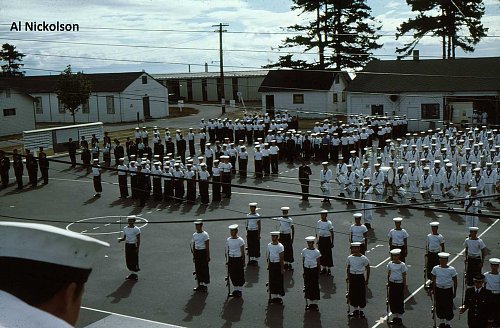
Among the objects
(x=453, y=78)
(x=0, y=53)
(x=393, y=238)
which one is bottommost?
(x=393, y=238)

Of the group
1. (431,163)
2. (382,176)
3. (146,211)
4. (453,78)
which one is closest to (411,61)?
(453,78)

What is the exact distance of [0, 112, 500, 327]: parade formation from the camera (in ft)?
34.5

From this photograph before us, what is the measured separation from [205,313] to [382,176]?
10404mm

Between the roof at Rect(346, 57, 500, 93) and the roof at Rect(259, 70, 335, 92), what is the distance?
123 inches

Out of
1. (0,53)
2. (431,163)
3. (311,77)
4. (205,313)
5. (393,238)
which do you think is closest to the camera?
(205,313)

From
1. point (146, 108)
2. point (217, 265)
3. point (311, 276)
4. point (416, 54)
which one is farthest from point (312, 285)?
point (146, 108)

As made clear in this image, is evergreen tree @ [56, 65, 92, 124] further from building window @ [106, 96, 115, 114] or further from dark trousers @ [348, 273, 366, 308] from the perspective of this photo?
dark trousers @ [348, 273, 366, 308]

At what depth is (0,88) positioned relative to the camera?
40.4 m

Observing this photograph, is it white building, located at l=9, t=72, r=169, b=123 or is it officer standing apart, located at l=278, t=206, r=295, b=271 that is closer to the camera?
officer standing apart, located at l=278, t=206, r=295, b=271

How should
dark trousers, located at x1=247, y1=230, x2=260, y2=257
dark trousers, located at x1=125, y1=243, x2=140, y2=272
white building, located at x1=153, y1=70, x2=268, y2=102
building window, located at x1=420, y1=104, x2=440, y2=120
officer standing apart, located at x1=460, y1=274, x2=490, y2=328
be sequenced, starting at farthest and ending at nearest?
1. white building, located at x1=153, y1=70, x2=268, y2=102
2. building window, located at x1=420, y1=104, x2=440, y2=120
3. dark trousers, located at x1=247, y1=230, x2=260, y2=257
4. dark trousers, located at x1=125, y1=243, x2=140, y2=272
5. officer standing apart, located at x1=460, y1=274, x2=490, y2=328

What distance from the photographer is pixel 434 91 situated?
3709 cm

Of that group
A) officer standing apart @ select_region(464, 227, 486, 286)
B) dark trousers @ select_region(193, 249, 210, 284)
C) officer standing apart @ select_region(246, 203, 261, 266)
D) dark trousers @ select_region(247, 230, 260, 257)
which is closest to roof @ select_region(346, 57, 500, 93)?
officer standing apart @ select_region(246, 203, 261, 266)

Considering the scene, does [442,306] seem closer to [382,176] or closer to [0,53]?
[382,176]

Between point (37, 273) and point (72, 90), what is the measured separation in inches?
1592
